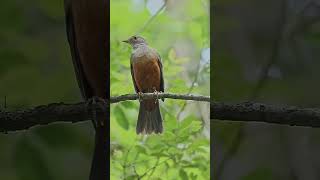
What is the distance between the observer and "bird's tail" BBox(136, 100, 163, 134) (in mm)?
1905

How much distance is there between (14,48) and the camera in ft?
6.01

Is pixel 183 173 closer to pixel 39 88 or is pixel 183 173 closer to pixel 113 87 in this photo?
pixel 113 87

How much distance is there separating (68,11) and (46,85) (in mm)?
252

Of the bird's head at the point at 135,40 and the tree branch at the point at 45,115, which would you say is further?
the bird's head at the point at 135,40

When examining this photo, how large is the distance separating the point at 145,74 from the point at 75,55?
24 cm

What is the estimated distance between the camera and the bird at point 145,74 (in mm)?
1912

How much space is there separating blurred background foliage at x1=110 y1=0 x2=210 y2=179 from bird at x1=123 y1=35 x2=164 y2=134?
2 cm
